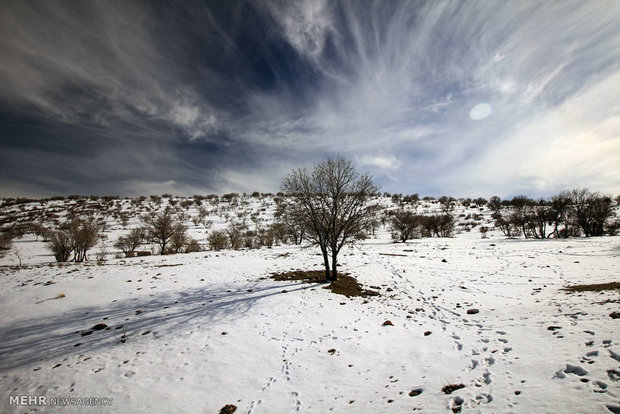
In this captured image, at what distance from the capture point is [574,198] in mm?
36938

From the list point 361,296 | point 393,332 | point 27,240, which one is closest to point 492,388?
point 393,332

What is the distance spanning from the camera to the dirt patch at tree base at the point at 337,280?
491 inches

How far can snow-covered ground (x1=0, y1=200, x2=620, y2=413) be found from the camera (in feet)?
15.3

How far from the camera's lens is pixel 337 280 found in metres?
14.2

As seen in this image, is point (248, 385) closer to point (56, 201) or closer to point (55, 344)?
point (55, 344)

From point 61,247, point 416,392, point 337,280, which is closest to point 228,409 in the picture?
point 416,392

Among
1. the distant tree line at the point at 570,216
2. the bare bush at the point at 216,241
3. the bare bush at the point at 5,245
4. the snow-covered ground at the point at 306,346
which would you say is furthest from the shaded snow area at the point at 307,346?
the distant tree line at the point at 570,216

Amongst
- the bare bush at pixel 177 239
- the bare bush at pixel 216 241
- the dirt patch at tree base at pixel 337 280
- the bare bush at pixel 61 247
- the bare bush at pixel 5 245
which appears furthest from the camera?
the bare bush at pixel 216 241

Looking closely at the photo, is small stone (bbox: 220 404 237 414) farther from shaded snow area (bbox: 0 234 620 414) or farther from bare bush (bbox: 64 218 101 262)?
bare bush (bbox: 64 218 101 262)

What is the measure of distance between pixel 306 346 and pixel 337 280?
7118 mm

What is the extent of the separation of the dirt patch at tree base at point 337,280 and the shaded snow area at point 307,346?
71 centimetres

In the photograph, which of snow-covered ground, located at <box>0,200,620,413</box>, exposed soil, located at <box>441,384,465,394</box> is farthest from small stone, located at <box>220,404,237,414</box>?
exposed soil, located at <box>441,384,465,394</box>

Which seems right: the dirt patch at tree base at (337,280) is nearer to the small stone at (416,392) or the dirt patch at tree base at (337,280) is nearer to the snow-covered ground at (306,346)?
the snow-covered ground at (306,346)

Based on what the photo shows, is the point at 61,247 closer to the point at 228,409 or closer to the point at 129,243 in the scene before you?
the point at 129,243
